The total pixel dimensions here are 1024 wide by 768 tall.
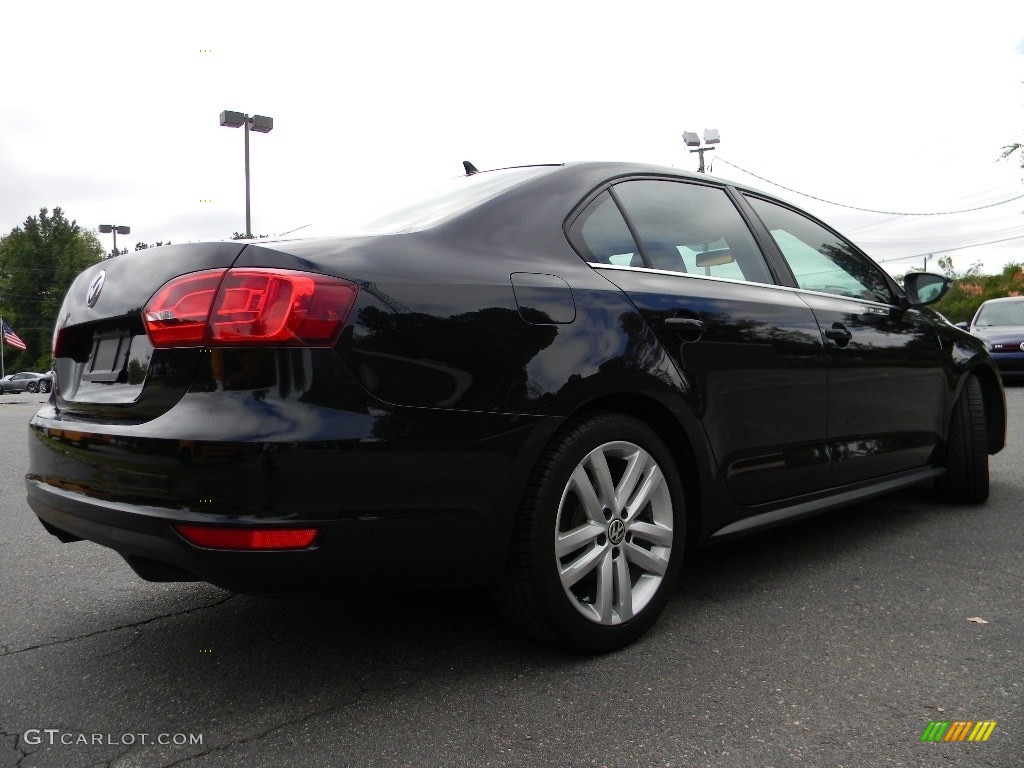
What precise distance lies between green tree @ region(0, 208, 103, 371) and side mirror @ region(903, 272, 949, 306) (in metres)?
79.4

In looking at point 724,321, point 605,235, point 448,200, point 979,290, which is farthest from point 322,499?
point 979,290

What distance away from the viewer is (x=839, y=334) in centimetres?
346

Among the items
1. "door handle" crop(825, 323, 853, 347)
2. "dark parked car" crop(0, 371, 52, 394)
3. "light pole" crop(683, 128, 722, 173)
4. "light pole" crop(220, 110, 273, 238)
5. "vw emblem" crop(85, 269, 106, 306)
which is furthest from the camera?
"dark parked car" crop(0, 371, 52, 394)

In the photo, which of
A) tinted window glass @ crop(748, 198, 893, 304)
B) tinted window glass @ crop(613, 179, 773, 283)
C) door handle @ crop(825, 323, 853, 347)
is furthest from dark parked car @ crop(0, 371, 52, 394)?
door handle @ crop(825, 323, 853, 347)

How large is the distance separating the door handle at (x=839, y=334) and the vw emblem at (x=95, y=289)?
101 inches

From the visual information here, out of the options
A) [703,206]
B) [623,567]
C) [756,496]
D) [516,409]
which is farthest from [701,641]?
[703,206]

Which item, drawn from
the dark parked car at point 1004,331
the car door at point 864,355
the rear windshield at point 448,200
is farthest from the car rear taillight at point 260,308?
the dark parked car at point 1004,331

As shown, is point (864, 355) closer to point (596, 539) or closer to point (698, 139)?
point (596, 539)

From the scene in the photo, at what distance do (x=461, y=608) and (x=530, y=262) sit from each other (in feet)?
4.10

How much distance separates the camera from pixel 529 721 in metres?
2.10

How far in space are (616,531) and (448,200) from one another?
1.17 metres

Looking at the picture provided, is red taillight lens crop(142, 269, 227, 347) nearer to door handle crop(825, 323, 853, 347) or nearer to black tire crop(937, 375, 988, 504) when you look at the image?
door handle crop(825, 323, 853, 347)

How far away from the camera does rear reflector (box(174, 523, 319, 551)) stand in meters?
1.95

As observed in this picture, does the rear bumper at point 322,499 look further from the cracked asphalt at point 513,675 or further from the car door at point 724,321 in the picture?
the car door at point 724,321
